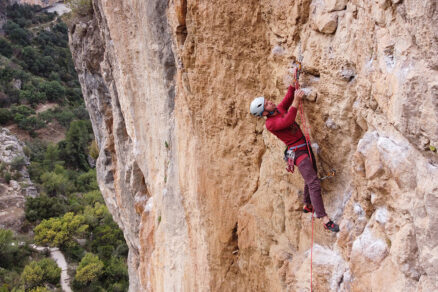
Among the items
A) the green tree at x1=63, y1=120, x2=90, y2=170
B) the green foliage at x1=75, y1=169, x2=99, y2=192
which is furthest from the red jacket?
the green tree at x1=63, y1=120, x2=90, y2=170

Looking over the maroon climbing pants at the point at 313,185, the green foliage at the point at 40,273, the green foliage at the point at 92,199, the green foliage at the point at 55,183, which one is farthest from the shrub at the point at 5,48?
the maroon climbing pants at the point at 313,185

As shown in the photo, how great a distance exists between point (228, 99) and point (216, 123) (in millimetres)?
407

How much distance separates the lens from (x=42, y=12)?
54562 mm

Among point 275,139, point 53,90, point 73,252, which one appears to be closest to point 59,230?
A: point 73,252

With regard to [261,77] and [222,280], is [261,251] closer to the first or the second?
[222,280]

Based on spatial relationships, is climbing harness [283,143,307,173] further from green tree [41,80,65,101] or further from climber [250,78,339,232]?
green tree [41,80,65,101]

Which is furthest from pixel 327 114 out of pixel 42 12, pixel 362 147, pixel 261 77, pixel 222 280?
pixel 42 12

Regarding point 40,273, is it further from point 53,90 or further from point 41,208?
point 53,90

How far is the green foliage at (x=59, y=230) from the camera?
23000 millimetres

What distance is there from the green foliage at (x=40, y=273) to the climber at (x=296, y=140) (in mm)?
20254

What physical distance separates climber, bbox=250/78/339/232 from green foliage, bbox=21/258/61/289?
20254 mm

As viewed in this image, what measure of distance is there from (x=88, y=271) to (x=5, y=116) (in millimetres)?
23571

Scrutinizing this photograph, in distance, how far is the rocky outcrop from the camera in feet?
80.8

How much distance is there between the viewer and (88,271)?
20.5 m
